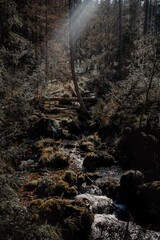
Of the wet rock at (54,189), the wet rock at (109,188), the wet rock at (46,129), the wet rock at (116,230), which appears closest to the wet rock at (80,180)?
the wet rock at (109,188)

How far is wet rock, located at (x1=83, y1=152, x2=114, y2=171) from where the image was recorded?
15.4m

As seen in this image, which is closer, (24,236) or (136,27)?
(24,236)

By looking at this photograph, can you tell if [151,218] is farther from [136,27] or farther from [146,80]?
[136,27]

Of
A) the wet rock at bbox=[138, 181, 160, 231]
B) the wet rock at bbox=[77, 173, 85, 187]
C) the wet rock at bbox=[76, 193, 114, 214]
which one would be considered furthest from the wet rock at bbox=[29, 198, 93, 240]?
the wet rock at bbox=[77, 173, 85, 187]

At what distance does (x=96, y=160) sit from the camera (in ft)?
51.8

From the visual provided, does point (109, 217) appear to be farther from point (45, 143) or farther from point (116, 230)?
point (45, 143)

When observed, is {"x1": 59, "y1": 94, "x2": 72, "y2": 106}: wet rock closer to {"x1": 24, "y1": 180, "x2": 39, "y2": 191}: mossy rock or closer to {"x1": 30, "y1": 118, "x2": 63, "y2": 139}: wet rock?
{"x1": 30, "y1": 118, "x2": 63, "y2": 139}: wet rock

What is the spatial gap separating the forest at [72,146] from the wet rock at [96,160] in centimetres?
5

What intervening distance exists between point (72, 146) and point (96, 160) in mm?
2553

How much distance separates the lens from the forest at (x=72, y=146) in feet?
27.9

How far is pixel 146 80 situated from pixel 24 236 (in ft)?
43.1

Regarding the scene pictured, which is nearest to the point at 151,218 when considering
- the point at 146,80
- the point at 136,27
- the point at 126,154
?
the point at 126,154

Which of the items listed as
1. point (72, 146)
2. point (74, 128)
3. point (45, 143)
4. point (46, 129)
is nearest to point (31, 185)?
point (45, 143)

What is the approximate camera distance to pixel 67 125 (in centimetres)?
2073
